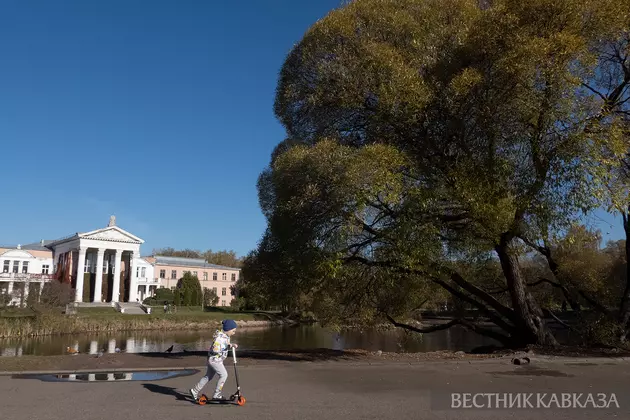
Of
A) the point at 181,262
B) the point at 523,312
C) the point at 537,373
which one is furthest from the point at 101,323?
the point at 181,262

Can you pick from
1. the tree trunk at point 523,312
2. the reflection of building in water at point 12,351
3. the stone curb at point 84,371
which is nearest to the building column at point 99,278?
the reflection of building in water at point 12,351

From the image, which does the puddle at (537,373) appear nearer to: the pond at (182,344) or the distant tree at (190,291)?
the pond at (182,344)

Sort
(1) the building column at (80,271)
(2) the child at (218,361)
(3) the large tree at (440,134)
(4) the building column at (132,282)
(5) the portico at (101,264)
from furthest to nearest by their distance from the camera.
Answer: (4) the building column at (132,282) → (5) the portico at (101,264) → (1) the building column at (80,271) → (3) the large tree at (440,134) → (2) the child at (218,361)

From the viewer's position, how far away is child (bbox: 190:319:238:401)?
8.24 m

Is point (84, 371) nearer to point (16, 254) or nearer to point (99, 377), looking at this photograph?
point (99, 377)

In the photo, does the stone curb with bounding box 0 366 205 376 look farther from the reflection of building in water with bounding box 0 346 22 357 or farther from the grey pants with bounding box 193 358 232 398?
the reflection of building in water with bounding box 0 346 22 357

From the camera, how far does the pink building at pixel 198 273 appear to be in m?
93.5

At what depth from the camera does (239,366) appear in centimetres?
1189

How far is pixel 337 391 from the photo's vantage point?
929cm

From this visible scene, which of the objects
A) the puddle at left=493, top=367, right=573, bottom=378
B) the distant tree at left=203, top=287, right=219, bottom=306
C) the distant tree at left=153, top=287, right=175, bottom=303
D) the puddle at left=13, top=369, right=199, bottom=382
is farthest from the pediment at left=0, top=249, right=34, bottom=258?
the puddle at left=493, top=367, right=573, bottom=378

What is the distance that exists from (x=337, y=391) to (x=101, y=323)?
146ft

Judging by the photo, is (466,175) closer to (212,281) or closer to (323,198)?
(323,198)

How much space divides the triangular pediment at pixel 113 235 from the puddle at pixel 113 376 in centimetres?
7097

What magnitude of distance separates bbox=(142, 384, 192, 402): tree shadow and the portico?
2803 inches
